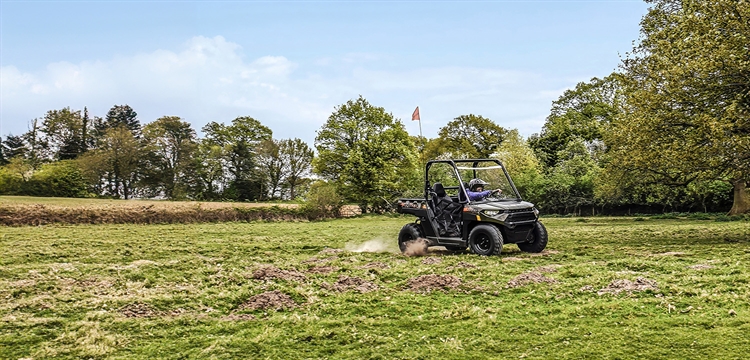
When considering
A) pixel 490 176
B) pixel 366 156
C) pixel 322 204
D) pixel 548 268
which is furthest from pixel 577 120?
pixel 548 268

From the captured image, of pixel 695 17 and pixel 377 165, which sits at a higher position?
pixel 695 17

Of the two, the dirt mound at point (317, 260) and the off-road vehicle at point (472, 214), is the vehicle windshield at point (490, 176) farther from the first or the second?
the dirt mound at point (317, 260)

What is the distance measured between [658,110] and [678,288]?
41.9 ft

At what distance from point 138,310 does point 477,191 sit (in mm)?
10092

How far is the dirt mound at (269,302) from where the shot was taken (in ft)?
26.5

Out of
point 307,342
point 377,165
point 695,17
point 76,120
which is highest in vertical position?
point 76,120

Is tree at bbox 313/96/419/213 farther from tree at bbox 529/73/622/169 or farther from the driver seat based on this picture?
the driver seat

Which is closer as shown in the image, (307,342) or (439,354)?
(439,354)

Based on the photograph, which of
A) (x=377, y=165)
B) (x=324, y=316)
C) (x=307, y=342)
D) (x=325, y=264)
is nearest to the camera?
(x=307, y=342)

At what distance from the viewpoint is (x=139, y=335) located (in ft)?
21.8

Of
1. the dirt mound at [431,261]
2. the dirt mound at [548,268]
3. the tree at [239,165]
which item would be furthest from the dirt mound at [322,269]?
the tree at [239,165]

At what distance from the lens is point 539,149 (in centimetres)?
6581

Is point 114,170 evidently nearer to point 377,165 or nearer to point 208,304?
point 377,165

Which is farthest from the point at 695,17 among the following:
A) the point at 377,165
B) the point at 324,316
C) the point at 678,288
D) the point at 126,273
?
the point at 377,165
